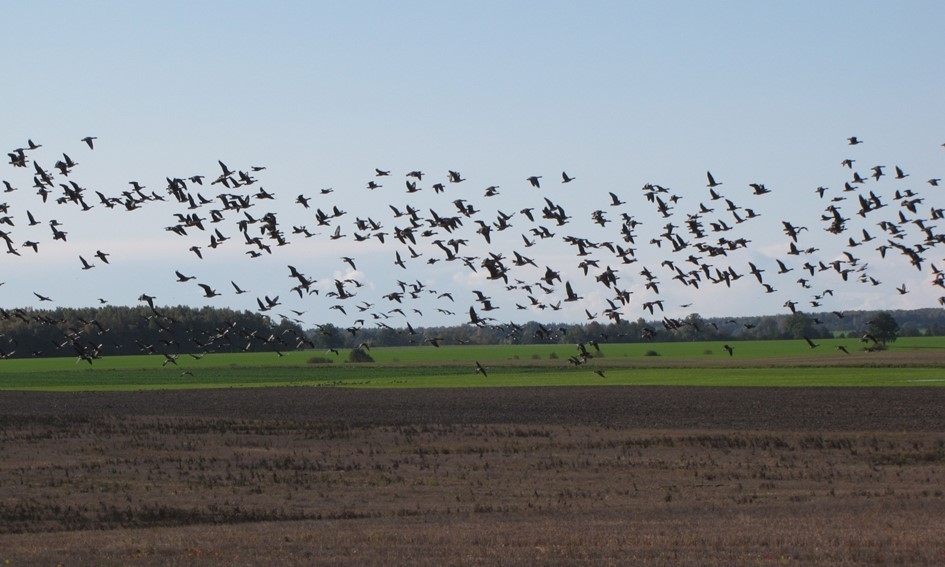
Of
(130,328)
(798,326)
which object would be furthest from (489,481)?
(798,326)

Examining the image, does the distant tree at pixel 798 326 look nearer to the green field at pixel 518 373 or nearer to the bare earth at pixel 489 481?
the green field at pixel 518 373

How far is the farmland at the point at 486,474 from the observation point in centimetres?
2381

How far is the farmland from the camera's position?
938 inches

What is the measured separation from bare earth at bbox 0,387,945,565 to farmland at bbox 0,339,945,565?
0.39 ft

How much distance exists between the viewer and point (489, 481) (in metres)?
38.5

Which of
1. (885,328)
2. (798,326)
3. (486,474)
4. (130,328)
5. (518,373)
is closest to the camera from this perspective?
(486,474)

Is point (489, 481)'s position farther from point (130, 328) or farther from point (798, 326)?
point (798, 326)

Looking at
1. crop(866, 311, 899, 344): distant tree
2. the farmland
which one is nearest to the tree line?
the farmland

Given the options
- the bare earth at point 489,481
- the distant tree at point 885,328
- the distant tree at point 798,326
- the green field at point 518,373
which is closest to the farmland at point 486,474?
the bare earth at point 489,481

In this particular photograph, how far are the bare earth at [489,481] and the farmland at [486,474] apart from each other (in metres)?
0.12

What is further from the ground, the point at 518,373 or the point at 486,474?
the point at 486,474

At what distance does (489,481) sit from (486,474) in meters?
1.69

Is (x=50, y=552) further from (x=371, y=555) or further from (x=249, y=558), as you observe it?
(x=371, y=555)

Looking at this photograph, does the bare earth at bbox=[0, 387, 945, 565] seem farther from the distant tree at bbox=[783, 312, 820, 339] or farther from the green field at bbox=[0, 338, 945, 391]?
the distant tree at bbox=[783, 312, 820, 339]
